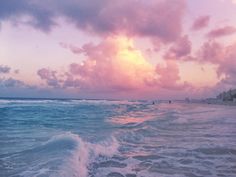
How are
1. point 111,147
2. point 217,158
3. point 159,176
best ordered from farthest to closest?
1. point 111,147
2. point 217,158
3. point 159,176

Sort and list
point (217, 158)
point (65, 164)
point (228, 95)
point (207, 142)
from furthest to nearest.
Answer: point (228, 95)
point (207, 142)
point (217, 158)
point (65, 164)

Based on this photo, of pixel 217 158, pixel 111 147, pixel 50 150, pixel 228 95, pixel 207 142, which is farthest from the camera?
pixel 228 95

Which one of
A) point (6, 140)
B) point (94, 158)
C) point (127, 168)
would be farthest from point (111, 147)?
point (6, 140)

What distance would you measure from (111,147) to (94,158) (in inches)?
92.0

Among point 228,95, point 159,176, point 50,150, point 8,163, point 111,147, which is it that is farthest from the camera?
point 228,95

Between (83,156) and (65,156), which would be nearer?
(65,156)

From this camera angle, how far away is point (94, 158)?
392 inches

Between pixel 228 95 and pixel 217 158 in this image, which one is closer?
pixel 217 158

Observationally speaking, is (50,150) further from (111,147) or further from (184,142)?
(184,142)

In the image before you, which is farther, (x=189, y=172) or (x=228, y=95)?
(x=228, y=95)

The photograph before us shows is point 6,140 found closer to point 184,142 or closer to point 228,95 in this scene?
point 184,142

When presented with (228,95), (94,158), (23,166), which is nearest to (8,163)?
(23,166)

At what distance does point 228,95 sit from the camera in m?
112

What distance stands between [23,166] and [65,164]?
143 cm
